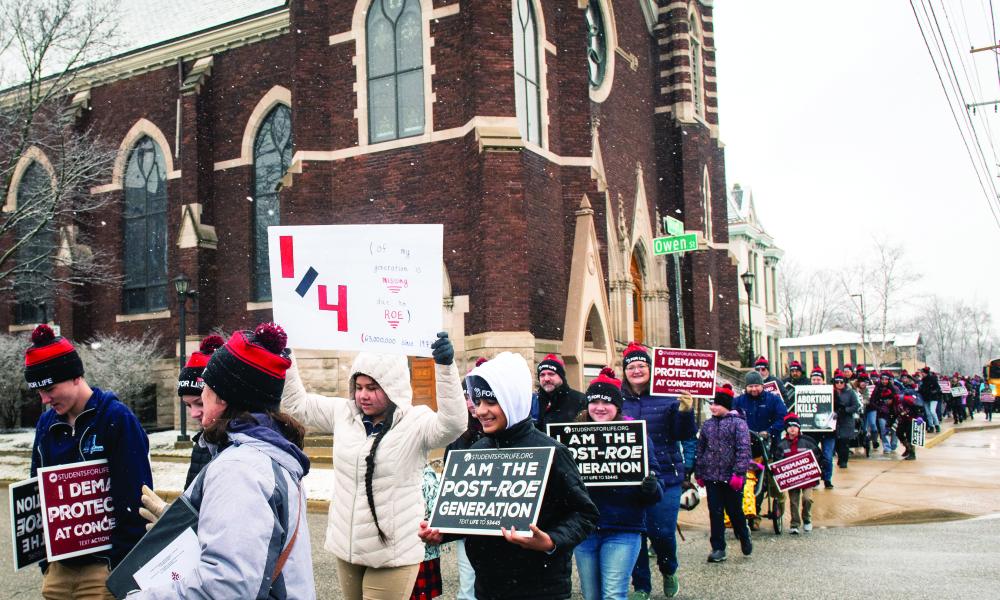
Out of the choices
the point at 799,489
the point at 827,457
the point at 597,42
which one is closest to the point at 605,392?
the point at 799,489

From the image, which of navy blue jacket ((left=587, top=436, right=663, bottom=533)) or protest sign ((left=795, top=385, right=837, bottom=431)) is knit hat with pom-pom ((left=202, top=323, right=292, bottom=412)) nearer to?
navy blue jacket ((left=587, top=436, right=663, bottom=533))

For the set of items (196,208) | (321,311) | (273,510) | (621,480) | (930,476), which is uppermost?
(196,208)

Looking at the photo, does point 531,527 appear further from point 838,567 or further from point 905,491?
point 905,491

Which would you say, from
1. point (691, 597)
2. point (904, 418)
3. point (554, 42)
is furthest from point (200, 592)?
point (554, 42)

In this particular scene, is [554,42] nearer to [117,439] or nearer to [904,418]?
[904,418]

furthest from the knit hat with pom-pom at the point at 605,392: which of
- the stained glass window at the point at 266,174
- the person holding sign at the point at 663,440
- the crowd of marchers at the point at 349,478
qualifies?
the stained glass window at the point at 266,174

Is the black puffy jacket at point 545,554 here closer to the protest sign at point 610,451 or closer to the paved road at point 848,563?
the protest sign at point 610,451

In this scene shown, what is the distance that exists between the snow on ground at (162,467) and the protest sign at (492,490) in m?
5.38

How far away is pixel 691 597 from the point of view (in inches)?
306

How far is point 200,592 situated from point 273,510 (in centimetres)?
32

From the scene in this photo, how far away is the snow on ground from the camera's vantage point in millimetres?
14016

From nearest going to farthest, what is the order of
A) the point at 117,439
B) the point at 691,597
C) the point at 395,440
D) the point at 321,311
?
1. the point at 117,439
2. the point at 395,440
3. the point at 321,311
4. the point at 691,597

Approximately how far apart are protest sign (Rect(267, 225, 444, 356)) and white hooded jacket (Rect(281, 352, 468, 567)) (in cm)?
26

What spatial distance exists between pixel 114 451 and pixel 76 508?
0.32 meters
